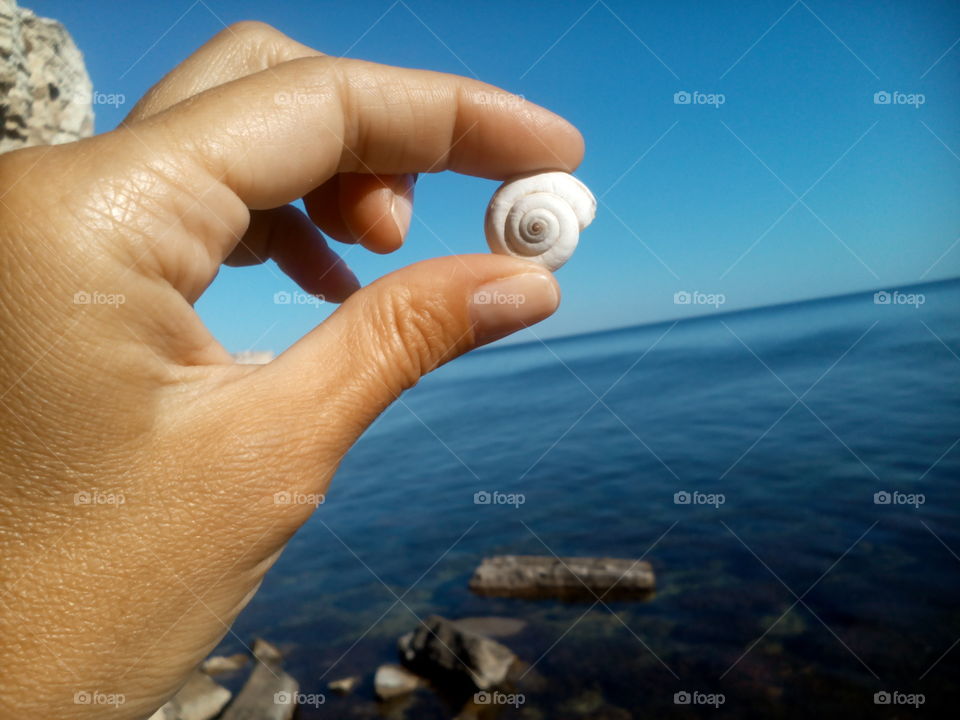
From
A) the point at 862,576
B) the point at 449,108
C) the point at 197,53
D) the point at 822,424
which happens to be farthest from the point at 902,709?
the point at 822,424

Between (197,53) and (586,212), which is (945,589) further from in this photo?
(197,53)

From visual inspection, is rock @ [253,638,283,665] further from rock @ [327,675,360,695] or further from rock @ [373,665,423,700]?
rock @ [373,665,423,700]

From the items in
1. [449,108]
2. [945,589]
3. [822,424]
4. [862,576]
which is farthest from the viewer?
[822,424]

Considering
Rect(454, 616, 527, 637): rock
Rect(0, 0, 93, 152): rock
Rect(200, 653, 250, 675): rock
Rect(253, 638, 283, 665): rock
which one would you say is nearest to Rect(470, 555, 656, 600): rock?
Rect(454, 616, 527, 637): rock

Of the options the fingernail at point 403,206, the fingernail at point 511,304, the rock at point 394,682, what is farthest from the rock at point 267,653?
the fingernail at point 511,304

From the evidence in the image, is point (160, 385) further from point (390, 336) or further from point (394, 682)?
point (394, 682)

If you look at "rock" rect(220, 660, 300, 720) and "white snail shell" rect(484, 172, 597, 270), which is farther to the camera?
"rock" rect(220, 660, 300, 720)

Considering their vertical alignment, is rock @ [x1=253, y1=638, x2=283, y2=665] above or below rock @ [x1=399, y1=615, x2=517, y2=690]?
below
